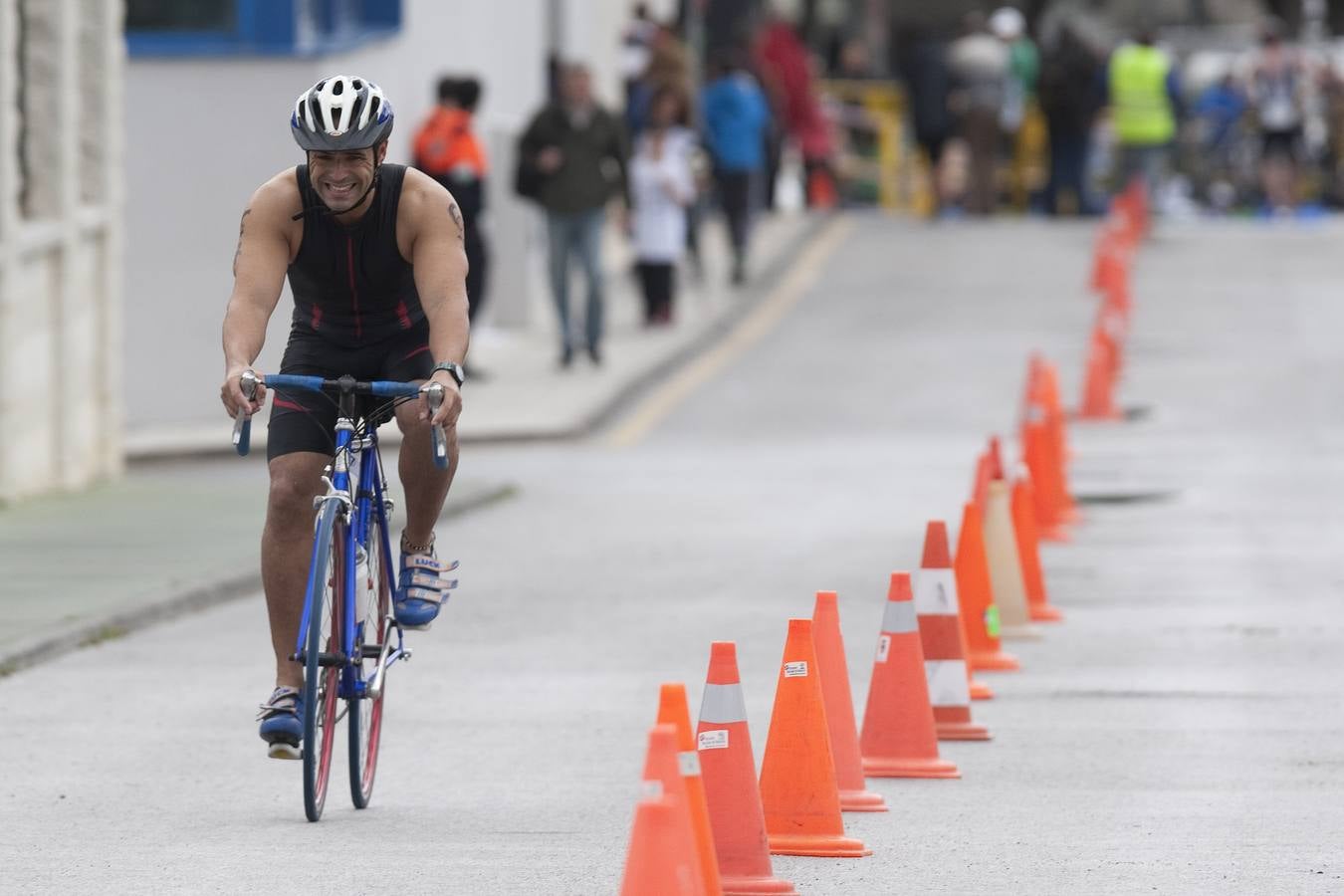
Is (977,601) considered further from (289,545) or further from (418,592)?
(289,545)

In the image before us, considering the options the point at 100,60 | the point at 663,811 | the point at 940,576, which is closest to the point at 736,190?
the point at 100,60

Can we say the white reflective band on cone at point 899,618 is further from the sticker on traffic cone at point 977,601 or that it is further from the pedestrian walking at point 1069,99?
the pedestrian walking at point 1069,99

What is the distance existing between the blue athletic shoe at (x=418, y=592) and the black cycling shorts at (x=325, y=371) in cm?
45

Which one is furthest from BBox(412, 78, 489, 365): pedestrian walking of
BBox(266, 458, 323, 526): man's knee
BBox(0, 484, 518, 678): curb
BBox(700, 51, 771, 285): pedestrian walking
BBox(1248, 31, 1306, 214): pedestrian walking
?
BBox(1248, 31, 1306, 214): pedestrian walking

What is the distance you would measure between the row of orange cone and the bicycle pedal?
4.15ft

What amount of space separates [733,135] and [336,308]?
19.0 m

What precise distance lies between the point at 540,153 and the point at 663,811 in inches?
645

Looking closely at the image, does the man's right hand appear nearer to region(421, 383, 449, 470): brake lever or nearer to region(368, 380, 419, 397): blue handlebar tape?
region(368, 380, 419, 397): blue handlebar tape

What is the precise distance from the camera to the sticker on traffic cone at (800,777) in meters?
7.16

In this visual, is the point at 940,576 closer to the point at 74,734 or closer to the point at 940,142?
the point at 74,734

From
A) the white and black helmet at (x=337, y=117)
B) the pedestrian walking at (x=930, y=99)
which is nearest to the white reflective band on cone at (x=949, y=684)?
the white and black helmet at (x=337, y=117)

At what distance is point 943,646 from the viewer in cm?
900

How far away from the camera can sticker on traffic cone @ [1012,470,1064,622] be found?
1164 centimetres

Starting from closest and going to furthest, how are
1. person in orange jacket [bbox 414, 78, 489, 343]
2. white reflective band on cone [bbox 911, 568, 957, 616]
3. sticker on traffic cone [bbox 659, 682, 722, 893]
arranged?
1. sticker on traffic cone [bbox 659, 682, 722, 893]
2. white reflective band on cone [bbox 911, 568, 957, 616]
3. person in orange jacket [bbox 414, 78, 489, 343]
